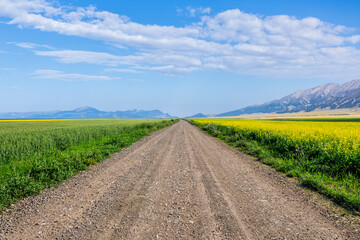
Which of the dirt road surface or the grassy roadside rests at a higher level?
the grassy roadside

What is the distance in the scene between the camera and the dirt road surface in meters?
4.50

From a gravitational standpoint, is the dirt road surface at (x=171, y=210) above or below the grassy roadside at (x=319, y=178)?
below

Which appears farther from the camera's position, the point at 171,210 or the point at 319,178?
the point at 319,178

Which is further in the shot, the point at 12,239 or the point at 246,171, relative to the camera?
the point at 246,171

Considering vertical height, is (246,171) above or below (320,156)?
below

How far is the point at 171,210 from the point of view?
18.2ft

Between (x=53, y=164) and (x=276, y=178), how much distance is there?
375 inches

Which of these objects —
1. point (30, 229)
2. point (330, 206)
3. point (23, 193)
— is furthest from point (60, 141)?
point (330, 206)

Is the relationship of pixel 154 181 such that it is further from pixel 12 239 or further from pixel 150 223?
pixel 12 239

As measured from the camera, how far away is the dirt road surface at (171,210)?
450 cm

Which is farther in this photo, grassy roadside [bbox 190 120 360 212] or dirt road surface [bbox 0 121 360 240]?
grassy roadside [bbox 190 120 360 212]

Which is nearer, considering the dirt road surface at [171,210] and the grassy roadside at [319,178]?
the dirt road surface at [171,210]

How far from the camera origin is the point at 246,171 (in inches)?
387

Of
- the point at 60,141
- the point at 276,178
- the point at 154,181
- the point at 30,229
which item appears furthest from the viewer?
the point at 60,141
